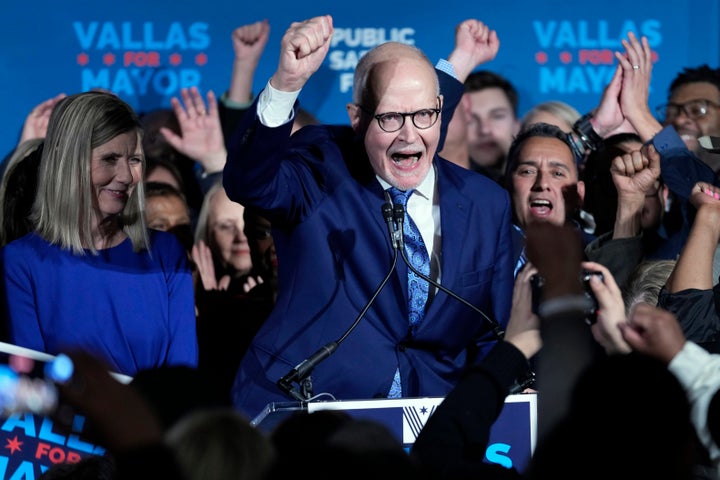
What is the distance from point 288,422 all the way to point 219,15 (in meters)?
4.01

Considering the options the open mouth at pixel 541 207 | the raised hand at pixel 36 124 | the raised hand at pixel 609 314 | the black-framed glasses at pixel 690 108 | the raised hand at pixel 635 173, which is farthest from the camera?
the black-framed glasses at pixel 690 108

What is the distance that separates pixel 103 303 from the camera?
137 inches

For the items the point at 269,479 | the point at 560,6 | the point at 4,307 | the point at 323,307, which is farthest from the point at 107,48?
the point at 269,479

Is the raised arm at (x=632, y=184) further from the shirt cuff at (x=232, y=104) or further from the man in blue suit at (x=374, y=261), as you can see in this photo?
the shirt cuff at (x=232, y=104)

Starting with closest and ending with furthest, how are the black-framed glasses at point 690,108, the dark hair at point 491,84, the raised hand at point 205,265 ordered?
the raised hand at point 205,265, the black-framed glasses at point 690,108, the dark hair at point 491,84

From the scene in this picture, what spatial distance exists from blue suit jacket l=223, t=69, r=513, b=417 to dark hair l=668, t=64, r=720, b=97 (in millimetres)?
2467

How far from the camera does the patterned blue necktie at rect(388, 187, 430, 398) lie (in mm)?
3270

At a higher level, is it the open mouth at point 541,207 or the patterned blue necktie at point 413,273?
the open mouth at point 541,207

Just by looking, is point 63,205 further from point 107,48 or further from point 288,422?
point 107,48

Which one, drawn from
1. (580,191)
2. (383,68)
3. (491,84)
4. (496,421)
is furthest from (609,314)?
(491,84)

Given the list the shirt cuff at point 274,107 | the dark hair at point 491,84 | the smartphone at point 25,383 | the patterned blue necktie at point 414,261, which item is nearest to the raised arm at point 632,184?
the patterned blue necktie at point 414,261

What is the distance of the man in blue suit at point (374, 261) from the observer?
10.5ft

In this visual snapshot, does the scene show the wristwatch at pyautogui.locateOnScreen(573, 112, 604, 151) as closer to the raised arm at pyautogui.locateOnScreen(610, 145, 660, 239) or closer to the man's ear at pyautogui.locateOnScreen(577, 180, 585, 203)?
the man's ear at pyautogui.locateOnScreen(577, 180, 585, 203)

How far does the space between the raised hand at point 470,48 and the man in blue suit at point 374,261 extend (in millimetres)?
1110
